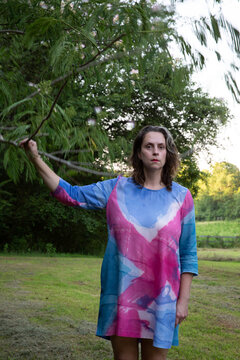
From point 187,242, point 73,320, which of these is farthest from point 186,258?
point 73,320

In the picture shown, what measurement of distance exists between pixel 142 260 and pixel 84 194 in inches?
14.7

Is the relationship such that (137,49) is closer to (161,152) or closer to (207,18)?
(207,18)

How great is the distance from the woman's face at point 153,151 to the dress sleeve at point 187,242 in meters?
0.21

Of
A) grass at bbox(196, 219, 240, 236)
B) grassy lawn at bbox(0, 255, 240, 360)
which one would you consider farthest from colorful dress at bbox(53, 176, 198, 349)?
grass at bbox(196, 219, 240, 236)

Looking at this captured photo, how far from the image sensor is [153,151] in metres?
1.71

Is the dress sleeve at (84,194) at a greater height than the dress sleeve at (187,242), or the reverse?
the dress sleeve at (84,194)

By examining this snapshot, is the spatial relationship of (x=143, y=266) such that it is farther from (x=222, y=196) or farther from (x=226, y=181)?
(x=222, y=196)

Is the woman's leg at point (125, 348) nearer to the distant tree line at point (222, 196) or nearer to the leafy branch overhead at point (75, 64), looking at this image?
the leafy branch overhead at point (75, 64)

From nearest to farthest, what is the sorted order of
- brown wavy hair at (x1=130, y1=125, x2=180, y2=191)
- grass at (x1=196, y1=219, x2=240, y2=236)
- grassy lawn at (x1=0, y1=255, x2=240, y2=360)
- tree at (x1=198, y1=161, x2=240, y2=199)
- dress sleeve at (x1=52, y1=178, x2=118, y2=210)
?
dress sleeve at (x1=52, y1=178, x2=118, y2=210), brown wavy hair at (x1=130, y1=125, x2=180, y2=191), grassy lawn at (x1=0, y1=255, x2=240, y2=360), grass at (x1=196, y1=219, x2=240, y2=236), tree at (x1=198, y1=161, x2=240, y2=199)

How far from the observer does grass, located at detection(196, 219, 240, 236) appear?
88.3 ft

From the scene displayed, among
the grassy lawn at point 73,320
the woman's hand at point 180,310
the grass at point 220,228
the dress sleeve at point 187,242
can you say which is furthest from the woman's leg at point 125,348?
the grass at point 220,228

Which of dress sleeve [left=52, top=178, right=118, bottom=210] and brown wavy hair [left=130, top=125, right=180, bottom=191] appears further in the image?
brown wavy hair [left=130, top=125, right=180, bottom=191]

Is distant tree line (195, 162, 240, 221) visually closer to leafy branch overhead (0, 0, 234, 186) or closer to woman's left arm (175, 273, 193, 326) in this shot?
leafy branch overhead (0, 0, 234, 186)

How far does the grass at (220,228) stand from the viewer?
88.3 ft
